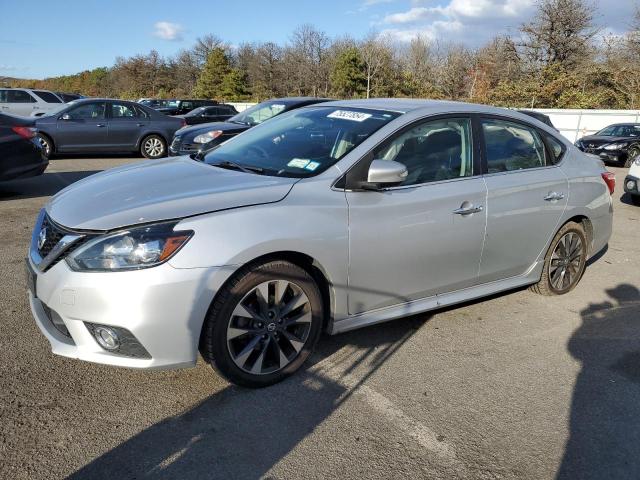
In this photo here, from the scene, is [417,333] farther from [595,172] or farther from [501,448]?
[595,172]

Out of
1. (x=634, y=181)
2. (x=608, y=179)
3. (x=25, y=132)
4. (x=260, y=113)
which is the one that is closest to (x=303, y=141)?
(x=608, y=179)

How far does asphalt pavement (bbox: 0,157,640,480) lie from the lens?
2.56m

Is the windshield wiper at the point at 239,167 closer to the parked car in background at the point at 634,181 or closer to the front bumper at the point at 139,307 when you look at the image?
the front bumper at the point at 139,307

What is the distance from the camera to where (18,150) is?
815 centimetres

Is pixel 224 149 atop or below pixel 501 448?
atop

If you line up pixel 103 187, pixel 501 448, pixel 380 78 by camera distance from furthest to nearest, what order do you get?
1. pixel 380 78
2. pixel 103 187
3. pixel 501 448

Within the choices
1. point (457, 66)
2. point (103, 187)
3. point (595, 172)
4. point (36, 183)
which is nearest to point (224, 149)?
point (103, 187)

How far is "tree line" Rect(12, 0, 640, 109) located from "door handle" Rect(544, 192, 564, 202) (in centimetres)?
3342

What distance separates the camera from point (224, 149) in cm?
427

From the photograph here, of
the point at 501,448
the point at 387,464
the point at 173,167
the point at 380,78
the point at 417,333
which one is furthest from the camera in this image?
the point at 380,78

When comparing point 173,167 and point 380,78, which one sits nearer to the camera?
point 173,167

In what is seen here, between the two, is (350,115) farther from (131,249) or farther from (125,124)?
(125,124)

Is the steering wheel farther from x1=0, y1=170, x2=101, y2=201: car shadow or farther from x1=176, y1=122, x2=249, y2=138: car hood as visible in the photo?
x1=176, y1=122, x2=249, y2=138: car hood

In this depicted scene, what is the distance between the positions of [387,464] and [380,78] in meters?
44.2
